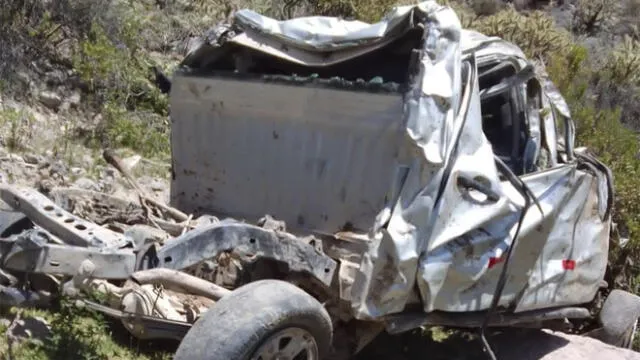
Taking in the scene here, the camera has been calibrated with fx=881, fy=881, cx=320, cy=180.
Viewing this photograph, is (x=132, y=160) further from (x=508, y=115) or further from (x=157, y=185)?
(x=508, y=115)

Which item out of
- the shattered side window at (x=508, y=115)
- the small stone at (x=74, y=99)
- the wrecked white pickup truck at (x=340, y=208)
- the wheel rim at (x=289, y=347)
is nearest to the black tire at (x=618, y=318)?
the wrecked white pickup truck at (x=340, y=208)

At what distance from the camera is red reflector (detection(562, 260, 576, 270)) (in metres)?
5.93

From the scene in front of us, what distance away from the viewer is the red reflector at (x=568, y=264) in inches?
233

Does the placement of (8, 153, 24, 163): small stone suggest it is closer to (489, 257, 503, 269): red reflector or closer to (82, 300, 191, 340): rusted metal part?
(82, 300, 191, 340): rusted metal part

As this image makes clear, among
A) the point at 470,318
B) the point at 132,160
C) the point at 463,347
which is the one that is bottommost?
the point at 463,347

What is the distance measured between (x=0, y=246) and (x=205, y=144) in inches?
79.2

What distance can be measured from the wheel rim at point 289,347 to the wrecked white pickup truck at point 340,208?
0.01 meters

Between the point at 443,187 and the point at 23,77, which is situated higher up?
the point at 443,187

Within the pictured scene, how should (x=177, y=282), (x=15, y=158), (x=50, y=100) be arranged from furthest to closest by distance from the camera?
(x=50, y=100) < (x=15, y=158) < (x=177, y=282)

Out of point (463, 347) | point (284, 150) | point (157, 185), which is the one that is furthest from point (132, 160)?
point (463, 347)

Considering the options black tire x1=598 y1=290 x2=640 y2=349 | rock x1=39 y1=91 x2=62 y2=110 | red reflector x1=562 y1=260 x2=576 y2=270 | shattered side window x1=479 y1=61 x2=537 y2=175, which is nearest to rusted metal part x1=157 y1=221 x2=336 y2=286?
red reflector x1=562 y1=260 x2=576 y2=270

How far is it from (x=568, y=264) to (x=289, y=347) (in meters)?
2.34

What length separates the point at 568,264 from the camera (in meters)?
5.97

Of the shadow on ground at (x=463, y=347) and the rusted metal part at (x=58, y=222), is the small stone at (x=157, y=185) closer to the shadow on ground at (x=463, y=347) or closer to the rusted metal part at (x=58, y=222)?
the shadow on ground at (x=463, y=347)
